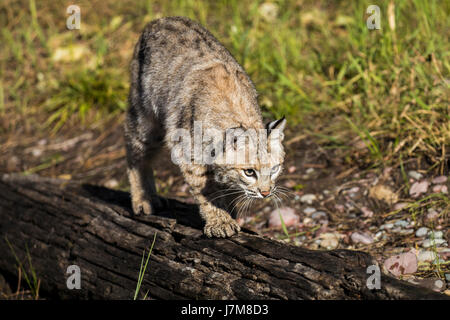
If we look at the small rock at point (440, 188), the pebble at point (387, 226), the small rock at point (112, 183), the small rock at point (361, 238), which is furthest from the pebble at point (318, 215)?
the small rock at point (112, 183)

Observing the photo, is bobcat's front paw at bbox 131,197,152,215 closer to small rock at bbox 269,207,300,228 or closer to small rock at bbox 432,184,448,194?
small rock at bbox 269,207,300,228

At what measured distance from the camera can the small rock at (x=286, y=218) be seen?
4652 mm

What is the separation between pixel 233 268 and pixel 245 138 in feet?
2.80

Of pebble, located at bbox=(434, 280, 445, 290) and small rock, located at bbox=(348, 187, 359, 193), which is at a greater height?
small rock, located at bbox=(348, 187, 359, 193)

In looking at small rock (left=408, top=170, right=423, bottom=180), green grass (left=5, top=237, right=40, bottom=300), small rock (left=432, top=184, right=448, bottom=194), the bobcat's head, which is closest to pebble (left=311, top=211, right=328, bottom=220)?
small rock (left=408, top=170, right=423, bottom=180)

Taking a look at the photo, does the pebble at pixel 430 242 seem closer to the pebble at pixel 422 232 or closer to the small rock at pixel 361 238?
the pebble at pixel 422 232

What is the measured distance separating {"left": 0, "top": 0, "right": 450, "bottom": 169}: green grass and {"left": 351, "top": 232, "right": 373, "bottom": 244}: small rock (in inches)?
31.2

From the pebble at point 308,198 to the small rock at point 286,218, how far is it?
16cm

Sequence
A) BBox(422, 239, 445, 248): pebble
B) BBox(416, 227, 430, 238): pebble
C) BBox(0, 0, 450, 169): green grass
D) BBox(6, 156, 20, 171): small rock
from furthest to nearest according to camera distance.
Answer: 1. BBox(6, 156, 20, 171): small rock
2. BBox(0, 0, 450, 169): green grass
3. BBox(416, 227, 430, 238): pebble
4. BBox(422, 239, 445, 248): pebble

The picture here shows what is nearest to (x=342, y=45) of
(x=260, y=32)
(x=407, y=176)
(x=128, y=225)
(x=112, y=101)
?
(x=260, y=32)

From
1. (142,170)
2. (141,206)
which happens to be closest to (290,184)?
(142,170)

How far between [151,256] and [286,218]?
1.47m

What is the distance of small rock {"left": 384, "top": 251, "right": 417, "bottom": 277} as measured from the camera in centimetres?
365

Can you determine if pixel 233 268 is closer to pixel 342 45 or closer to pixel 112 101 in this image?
pixel 342 45
